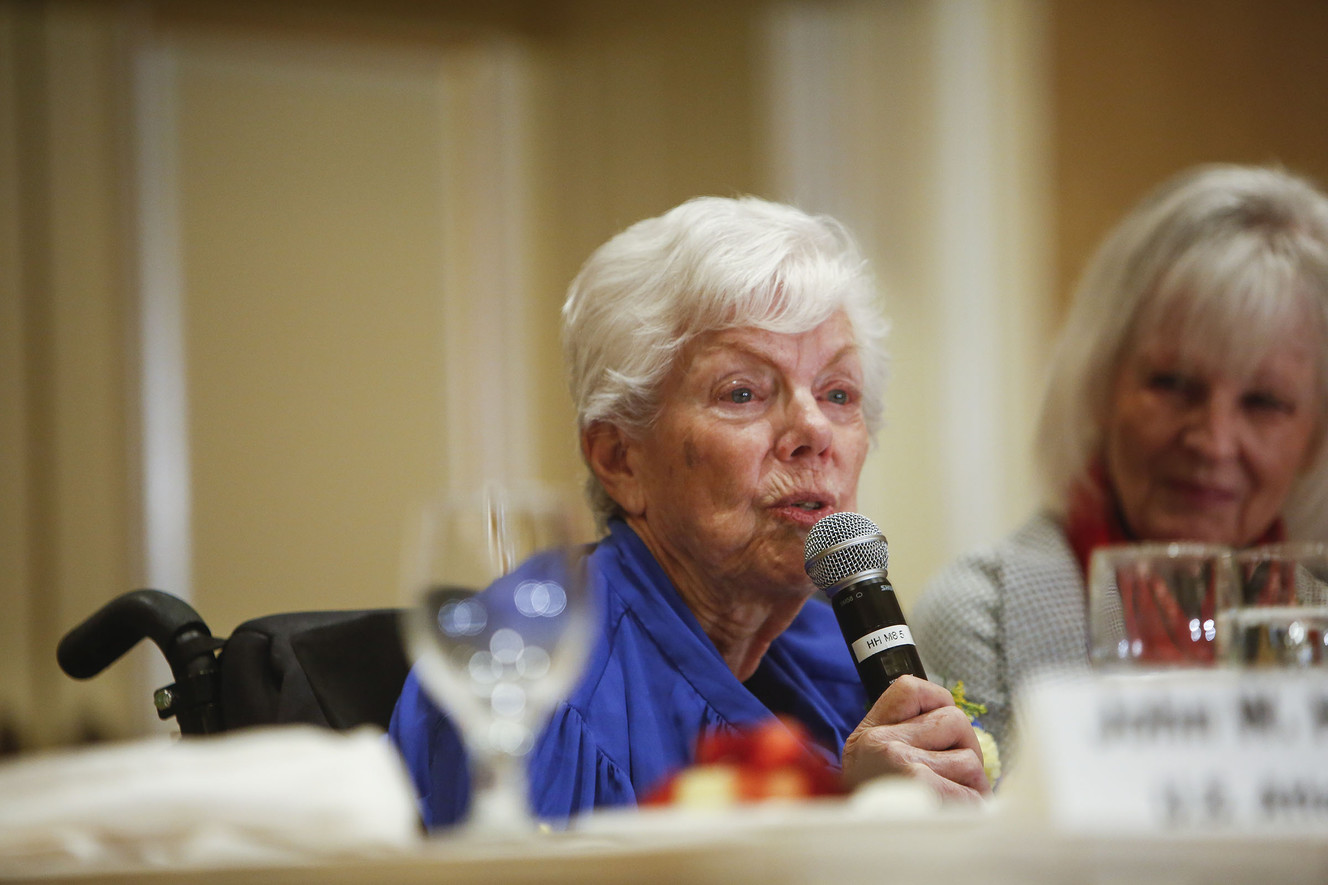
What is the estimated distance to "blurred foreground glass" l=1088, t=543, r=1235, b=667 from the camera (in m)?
0.89

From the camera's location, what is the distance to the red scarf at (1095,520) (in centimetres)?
196

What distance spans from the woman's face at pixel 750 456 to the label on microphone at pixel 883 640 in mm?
275

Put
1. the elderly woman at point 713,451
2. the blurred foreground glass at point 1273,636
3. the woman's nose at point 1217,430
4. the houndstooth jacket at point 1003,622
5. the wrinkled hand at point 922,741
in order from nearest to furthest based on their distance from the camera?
1. the blurred foreground glass at point 1273,636
2. the wrinkled hand at point 922,741
3. the elderly woman at point 713,451
4. the houndstooth jacket at point 1003,622
5. the woman's nose at point 1217,430

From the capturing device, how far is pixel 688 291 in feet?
4.78

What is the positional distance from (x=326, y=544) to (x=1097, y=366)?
3.35 meters

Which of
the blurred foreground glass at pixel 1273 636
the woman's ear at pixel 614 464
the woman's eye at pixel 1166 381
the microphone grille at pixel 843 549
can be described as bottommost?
the blurred foreground glass at pixel 1273 636

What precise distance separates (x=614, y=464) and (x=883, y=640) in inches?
20.3

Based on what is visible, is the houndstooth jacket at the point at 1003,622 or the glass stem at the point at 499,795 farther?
the houndstooth jacket at the point at 1003,622

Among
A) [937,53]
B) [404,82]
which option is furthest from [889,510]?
[404,82]

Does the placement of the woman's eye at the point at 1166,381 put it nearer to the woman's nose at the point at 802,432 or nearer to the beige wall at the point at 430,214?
the woman's nose at the point at 802,432

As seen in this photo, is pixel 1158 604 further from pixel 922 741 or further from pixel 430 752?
pixel 430 752

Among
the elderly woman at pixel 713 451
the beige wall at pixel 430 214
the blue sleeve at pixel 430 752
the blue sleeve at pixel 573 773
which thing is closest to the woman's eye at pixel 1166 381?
the elderly woman at pixel 713 451

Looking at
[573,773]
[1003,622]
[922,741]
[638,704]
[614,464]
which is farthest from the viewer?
[1003,622]

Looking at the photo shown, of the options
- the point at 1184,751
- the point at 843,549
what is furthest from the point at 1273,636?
the point at 843,549
